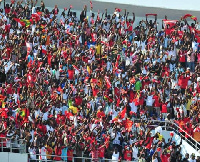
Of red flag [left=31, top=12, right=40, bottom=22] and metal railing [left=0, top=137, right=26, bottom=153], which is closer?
metal railing [left=0, top=137, right=26, bottom=153]

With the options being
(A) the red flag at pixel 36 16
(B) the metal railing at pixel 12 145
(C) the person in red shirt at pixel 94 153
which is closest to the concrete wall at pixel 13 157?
(B) the metal railing at pixel 12 145

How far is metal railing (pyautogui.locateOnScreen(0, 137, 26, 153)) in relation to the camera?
36.6 meters

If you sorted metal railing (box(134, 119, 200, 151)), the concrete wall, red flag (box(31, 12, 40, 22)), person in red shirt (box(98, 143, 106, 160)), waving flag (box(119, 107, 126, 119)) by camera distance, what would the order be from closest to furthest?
the concrete wall < person in red shirt (box(98, 143, 106, 160)) < metal railing (box(134, 119, 200, 151)) < waving flag (box(119, 107, 126, 119)) < red flag (box(31, 12, 40, 22))

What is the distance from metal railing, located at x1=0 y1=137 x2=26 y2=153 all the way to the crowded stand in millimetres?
111

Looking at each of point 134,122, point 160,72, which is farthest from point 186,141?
point 160,72

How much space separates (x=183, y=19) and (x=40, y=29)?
811 centimetres

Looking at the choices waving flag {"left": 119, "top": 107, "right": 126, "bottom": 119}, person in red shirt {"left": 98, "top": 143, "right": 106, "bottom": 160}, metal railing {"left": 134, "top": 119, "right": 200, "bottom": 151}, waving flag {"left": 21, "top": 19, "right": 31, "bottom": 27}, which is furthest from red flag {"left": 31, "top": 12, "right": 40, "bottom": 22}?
person in red shirt {"left": 98, "top": 143, "right": 106, "bottom": 160}

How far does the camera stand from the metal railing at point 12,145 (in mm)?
36594

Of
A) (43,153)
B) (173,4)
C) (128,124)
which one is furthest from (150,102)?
(173,4)

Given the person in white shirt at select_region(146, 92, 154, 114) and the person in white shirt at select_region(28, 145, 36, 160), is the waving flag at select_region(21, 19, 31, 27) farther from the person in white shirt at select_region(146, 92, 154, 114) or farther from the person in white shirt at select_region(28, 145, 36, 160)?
the person in white shirt at select_region(28, 145, 36, 160)

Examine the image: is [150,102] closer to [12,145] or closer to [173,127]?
[173,127]

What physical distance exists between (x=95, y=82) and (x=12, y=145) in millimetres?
6290

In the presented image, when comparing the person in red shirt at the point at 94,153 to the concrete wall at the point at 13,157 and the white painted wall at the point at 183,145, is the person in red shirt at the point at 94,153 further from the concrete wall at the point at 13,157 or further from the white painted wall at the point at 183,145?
the white painted wall at the point at 183,145

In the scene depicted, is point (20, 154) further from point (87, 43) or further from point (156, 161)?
point (87, 43)
